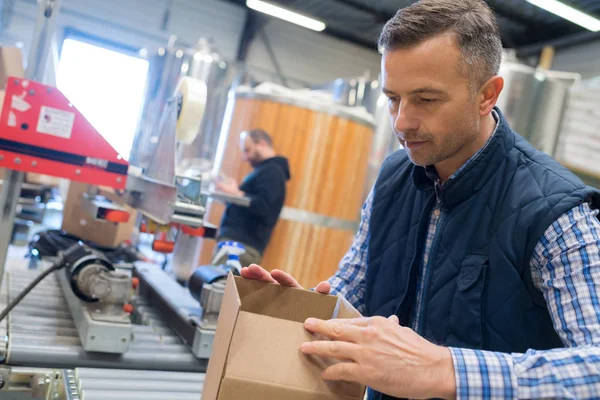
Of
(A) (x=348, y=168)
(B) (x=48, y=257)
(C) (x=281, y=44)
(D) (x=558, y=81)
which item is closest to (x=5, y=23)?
(C) (x=281, y=44)

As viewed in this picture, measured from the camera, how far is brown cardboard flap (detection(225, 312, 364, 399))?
2.75ft

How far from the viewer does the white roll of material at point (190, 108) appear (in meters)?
2.01

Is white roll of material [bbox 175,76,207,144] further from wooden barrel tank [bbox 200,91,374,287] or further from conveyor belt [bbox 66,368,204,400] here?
wooden barrel tank [bbox 200,91,374,287]

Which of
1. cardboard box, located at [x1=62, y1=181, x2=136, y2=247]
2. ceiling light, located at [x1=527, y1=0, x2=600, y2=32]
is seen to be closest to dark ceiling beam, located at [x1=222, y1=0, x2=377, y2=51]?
ceiling light, located at [x1=527, y1=0, x2=600, y2=32]

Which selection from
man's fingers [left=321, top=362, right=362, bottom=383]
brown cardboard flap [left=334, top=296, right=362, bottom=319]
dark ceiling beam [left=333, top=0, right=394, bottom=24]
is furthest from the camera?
dark ceiling beam [left=333, top=0, right=394, bottom=24]

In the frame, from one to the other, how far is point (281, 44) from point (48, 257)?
920 cm

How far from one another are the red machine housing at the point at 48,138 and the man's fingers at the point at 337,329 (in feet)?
3.58

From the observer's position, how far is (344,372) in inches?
32.6

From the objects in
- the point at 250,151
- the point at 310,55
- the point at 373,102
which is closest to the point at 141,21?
the point at 310,55

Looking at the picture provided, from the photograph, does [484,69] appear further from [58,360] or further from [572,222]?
[58,360]

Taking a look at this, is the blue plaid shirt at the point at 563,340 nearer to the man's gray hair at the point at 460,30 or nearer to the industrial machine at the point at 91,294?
the man's gray hair at the point at 460,30

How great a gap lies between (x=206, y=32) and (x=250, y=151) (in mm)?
6972

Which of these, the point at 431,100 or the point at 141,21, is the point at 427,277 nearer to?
the point at 431,100

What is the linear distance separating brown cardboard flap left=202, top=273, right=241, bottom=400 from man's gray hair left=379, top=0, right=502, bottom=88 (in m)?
0.65
